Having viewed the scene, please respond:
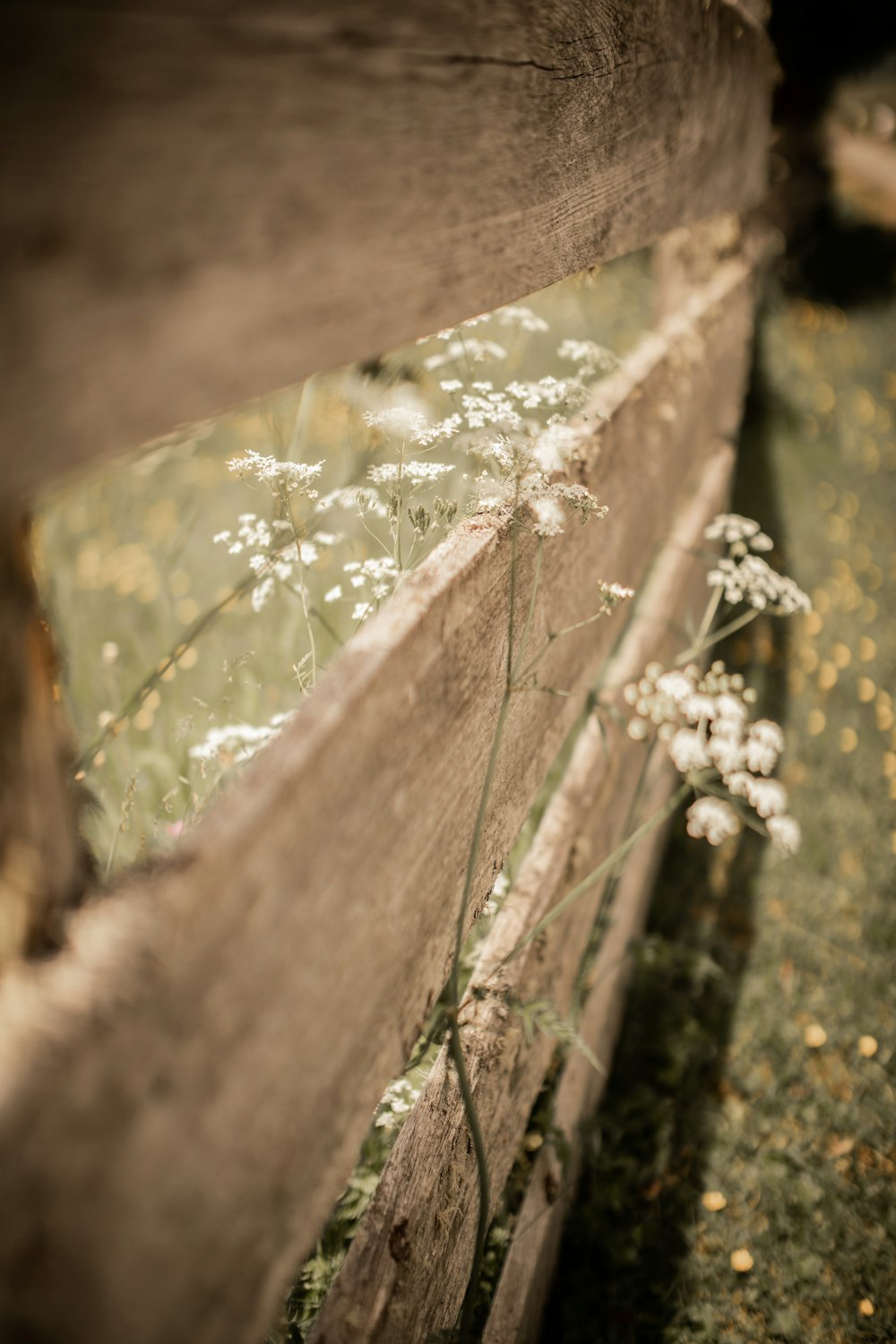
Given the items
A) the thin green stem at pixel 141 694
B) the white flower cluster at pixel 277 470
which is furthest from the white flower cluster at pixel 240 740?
the white flower cluster at pixel 277 470

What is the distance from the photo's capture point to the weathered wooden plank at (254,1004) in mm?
471

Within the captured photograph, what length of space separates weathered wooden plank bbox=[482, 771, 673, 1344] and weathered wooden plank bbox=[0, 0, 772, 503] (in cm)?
149

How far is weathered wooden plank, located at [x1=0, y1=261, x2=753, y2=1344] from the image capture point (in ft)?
1.55

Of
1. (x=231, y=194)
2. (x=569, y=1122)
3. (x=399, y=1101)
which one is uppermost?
(x=231, y=194)

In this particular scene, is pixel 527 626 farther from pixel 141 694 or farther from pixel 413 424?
pixel 141 694

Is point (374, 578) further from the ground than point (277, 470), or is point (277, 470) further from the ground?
point (277, 470)

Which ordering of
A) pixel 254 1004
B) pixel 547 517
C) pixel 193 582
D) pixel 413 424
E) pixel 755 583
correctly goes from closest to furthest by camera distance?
1. pixel 254 1004
2. pixel 547 517
3. pixel 413 424
4. pixel 755 583
5. pixel 193 582

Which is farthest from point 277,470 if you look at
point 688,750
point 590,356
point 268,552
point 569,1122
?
point 569,1122

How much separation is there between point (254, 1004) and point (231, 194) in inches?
23.3

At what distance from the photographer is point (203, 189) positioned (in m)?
0.48

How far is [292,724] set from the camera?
656 millimetres

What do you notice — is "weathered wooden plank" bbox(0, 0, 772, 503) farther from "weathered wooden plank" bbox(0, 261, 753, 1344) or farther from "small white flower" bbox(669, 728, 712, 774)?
"small white flower" bbox(669, 728, 712, 774)

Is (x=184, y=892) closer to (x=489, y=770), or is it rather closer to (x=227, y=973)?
(x=227, y=973)

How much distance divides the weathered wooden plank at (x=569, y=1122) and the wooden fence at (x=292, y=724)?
0.27 m
